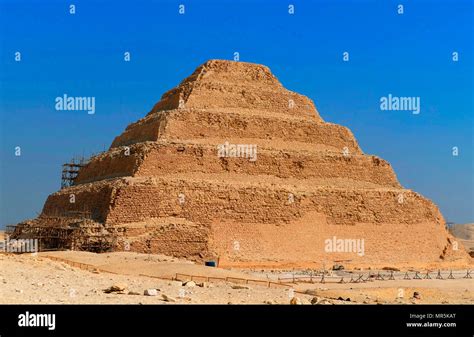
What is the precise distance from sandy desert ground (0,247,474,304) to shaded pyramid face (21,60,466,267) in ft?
16.5

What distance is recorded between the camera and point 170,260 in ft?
113

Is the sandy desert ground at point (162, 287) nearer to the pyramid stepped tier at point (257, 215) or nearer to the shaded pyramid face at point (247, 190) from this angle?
the pyramid stepped tier at point (257, 215)

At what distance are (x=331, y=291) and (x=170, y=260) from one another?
11.4m

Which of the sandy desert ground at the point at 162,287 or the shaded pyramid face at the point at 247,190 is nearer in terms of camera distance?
the sandy desert ground at the point at 162,287

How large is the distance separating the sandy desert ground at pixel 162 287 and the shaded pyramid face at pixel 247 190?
5026 mm

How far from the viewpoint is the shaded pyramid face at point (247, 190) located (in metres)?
40.3

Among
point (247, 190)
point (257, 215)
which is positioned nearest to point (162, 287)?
point (257, 215)

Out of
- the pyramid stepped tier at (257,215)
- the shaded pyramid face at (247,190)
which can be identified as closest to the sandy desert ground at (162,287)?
the pyramid stepped tier at (257,215)

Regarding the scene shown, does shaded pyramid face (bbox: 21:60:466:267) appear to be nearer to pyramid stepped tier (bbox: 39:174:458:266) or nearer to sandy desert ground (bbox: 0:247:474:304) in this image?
pyramid stepped tier (bbox: 39:174:458:266)

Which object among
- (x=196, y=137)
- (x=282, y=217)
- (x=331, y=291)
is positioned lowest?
(x=331, y=291)

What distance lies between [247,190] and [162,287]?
66.6ft

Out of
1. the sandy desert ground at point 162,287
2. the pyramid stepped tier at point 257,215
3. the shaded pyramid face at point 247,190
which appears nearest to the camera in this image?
the sandy desert ground at point 162,287
